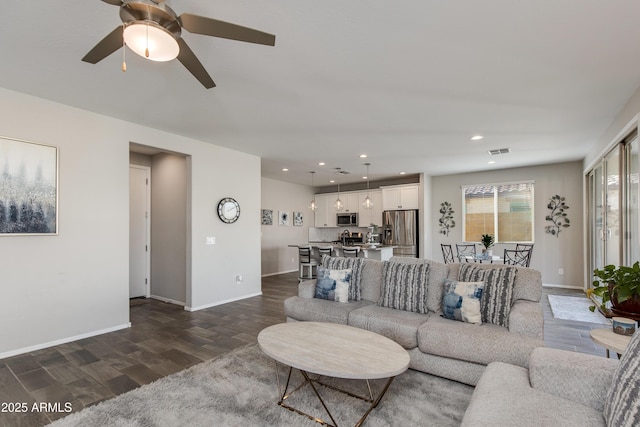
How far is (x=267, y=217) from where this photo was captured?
27.4ft

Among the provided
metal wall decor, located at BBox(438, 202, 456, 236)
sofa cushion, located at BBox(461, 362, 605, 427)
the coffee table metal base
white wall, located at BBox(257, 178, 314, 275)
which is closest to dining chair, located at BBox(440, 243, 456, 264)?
metal wall decor, located at BBox(438, 202, 456, 236)

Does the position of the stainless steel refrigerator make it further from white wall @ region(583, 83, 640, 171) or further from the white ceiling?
white wall @ region(583, 83, 640, 171)

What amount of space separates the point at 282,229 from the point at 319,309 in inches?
226

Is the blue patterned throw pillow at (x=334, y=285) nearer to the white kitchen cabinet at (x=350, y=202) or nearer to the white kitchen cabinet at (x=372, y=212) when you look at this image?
the white kitchen cabinet at (x=372, y=212)

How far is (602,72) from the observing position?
2754 mm

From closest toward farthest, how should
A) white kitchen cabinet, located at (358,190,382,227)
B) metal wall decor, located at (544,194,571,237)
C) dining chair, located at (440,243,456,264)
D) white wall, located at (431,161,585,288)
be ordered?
white wall, located at (431,161,585,288), metal wall decor, located at (544,194,571,237), dining chair, located at (440,243,456,264), white kitchen cabinet, located at (358,190,382,227)

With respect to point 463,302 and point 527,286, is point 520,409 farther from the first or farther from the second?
point 527,286

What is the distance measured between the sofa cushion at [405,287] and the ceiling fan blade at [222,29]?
2.44 meters

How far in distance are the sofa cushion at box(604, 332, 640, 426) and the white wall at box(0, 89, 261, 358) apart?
4.56 m

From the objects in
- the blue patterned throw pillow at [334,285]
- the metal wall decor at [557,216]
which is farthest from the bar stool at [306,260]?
the metal wall decor at [557,216]

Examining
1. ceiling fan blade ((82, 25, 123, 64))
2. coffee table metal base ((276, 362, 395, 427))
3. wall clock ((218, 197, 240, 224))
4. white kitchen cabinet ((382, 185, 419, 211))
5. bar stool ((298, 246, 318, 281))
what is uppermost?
ceiling fan blade ((82, 25, 123, 64))

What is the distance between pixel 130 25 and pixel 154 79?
1.35 metres

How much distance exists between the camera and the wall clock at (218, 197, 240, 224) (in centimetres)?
519

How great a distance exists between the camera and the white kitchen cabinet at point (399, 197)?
793 cm
